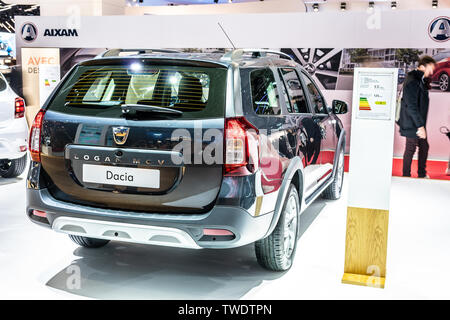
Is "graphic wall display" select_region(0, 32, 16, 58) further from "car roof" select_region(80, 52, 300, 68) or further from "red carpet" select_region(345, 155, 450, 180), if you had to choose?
"car roof" select_region(80, 52, 300, 68)

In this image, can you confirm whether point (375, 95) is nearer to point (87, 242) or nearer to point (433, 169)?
point (87, 242)

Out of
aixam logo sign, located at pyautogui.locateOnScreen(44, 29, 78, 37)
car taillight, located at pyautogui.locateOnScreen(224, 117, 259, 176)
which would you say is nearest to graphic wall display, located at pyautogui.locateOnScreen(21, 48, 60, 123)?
aixam logo sign, located at pyautogui.locateOnScreen(44, 29, 78, 37)

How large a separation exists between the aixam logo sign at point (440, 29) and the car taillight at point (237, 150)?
5.63 meters

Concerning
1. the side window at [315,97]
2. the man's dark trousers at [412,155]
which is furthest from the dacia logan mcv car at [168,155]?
the man's dark trousers at [412,155]

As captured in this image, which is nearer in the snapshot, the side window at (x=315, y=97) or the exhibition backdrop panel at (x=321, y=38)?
the side window at (x=315, y=97)

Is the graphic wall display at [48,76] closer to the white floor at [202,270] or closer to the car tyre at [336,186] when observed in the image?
the white floor at [202,270]

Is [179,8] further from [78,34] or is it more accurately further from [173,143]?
[173,143]

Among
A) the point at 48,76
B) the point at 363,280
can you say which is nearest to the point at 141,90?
the point at 363,280

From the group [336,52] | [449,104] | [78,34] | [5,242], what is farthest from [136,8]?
[5,242]

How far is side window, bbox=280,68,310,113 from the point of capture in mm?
3818

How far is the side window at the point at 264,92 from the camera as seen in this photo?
3178mm

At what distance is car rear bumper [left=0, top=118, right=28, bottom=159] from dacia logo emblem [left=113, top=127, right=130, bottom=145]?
3448 millimetres

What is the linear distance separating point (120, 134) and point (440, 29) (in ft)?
19.7

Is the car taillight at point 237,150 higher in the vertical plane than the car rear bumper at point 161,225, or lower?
higher
